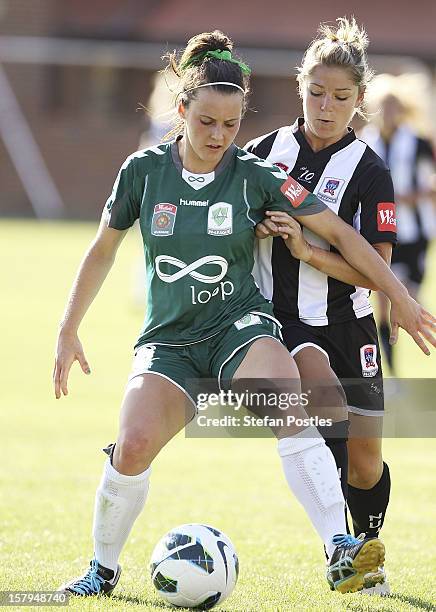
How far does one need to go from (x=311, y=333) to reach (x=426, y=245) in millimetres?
5633

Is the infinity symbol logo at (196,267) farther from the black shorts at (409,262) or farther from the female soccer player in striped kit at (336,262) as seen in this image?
the black shorts at (409,262)

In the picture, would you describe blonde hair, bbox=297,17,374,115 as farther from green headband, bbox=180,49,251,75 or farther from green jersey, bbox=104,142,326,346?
green jersey, bbox=104,142,326,346

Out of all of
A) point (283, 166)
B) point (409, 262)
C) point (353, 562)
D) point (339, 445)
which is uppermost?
point (409, 262)

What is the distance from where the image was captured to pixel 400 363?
35.1ft

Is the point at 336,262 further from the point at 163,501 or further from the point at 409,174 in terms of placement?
the point at 409,174

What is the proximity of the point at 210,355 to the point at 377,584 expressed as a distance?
108cm

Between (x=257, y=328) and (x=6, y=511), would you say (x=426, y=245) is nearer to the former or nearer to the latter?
(x=6, y=511)

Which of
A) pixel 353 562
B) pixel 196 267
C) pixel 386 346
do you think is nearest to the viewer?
pixel 353 562

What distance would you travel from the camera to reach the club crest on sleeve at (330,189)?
14.8 ft

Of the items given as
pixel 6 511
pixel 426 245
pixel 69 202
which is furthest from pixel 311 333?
pixel 69 202

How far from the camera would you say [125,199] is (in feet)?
14.3

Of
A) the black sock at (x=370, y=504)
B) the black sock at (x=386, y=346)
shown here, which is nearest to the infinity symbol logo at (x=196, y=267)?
the black sock at (x=370, y=504)

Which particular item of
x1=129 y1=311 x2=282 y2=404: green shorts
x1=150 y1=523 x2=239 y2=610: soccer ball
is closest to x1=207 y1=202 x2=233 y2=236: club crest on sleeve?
x1=129 y1=311 x2=282 y2=404: green shorts

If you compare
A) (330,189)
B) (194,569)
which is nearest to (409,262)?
(330,189)
